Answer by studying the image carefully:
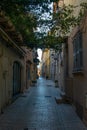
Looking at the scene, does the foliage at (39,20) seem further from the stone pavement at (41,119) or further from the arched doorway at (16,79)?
the stone pavement at (41,119)

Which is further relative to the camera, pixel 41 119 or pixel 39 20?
pixel 39 20

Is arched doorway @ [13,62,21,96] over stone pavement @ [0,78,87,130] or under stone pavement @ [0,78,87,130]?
Answer: over

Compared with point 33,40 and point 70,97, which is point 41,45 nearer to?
point 33,40

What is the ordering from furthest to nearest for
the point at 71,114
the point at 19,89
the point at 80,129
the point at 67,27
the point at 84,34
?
the point at 19,89, the point at 67,27, the point at 71,114, the point at 84,34, the point at 80,129

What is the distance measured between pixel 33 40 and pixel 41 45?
2.09 ft

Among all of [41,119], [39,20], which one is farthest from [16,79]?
[41,119]

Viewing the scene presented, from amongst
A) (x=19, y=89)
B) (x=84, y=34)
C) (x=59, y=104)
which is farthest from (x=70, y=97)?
(x=19, y=89)

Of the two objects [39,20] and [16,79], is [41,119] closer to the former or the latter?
[39,20]

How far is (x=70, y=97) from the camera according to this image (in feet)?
46.6

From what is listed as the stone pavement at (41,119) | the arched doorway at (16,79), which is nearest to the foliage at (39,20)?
the arched doorway at (16,79)

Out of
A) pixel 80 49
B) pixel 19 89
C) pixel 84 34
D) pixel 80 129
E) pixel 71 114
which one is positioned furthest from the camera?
pixel 19 89

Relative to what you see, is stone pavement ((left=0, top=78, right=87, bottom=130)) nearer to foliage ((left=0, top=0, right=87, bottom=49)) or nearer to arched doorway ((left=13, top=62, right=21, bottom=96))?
foliage ((left=0, top=0, right=87, bottom=49))

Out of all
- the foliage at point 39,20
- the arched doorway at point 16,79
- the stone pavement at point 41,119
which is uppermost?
the foliage at point 39,20

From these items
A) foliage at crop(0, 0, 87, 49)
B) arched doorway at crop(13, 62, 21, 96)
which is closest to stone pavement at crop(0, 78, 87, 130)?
foliage at crop(0, 0, 87, 49)
